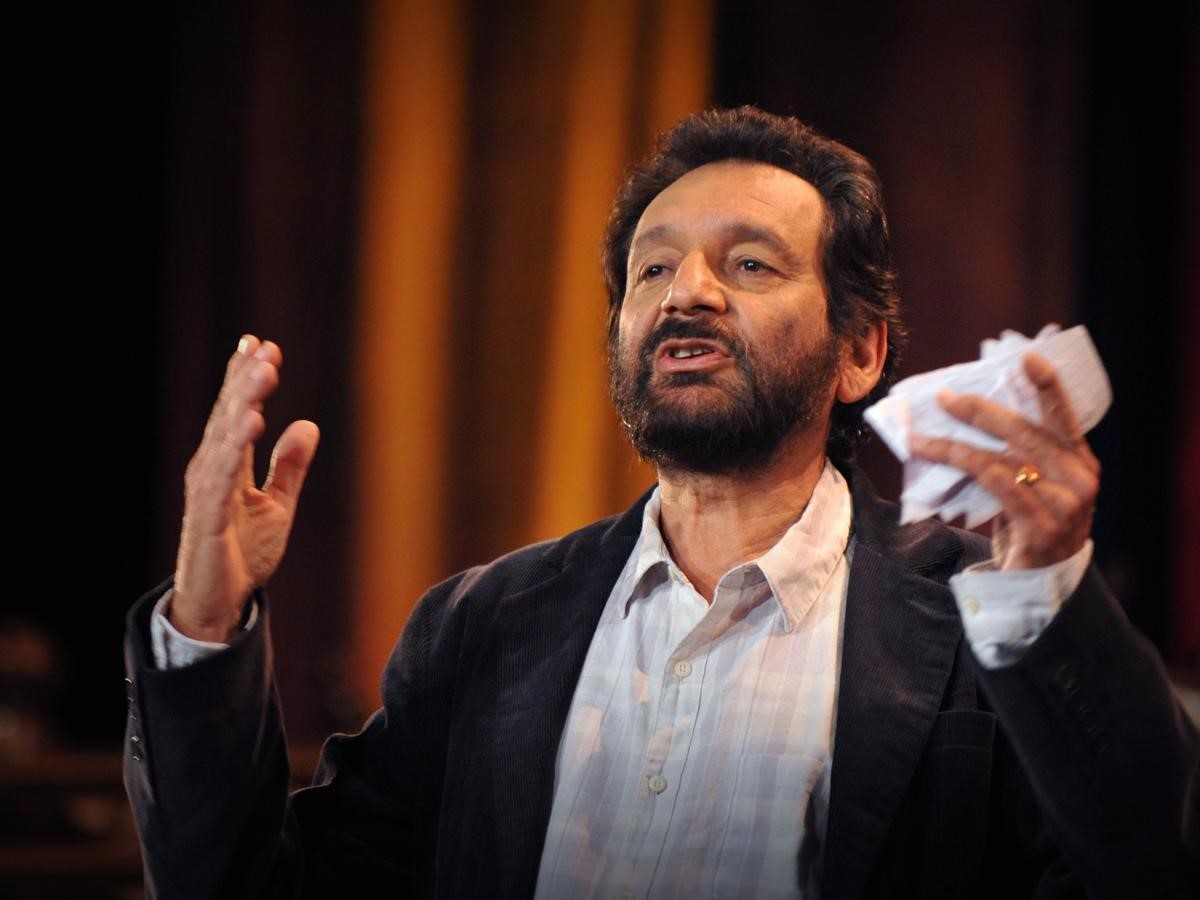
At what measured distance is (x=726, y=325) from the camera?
5.83 ft

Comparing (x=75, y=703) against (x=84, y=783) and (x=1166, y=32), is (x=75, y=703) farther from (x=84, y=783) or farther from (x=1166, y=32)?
(x=1166, y=32)

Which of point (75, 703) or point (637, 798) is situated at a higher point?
point (637, 798)

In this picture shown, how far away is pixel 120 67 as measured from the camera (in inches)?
154

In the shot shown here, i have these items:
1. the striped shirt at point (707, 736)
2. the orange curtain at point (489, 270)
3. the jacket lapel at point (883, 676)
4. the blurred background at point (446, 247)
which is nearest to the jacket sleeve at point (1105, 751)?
the jacket lapel at point (883, 676)

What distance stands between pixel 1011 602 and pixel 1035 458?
6.2 inches

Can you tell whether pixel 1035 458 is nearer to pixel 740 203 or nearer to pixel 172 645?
pixel 740 203

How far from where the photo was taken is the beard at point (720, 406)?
1760mm

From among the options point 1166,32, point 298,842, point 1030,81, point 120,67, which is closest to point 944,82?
point 1030,81

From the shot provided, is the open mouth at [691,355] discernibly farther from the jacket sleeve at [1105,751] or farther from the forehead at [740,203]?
the jacket sleeve at [1105,751]

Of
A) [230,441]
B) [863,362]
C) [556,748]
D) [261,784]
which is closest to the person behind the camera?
[230,441]

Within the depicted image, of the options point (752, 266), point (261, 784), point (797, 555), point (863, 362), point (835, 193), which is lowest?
point (261, 784)

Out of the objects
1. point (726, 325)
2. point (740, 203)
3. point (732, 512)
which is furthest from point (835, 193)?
point (732, 512)

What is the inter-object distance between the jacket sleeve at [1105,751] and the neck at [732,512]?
55 cm

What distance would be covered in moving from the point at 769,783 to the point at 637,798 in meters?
0.16
